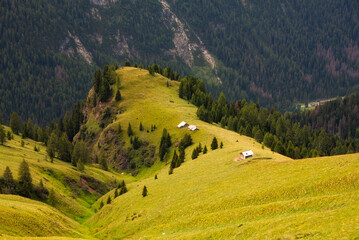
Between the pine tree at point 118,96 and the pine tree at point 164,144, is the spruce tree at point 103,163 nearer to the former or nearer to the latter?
the pine tree at point 164,144

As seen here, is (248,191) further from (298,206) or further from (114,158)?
(114,158)

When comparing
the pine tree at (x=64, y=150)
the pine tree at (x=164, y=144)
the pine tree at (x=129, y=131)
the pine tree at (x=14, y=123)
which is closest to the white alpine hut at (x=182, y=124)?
the pine tree at (x=164, y=144)

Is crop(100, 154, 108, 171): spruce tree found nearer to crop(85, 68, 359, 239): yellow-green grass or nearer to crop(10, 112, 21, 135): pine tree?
crop(10, 112, 21, 135): pine tree

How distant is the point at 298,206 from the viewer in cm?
4316

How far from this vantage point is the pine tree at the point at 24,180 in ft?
281

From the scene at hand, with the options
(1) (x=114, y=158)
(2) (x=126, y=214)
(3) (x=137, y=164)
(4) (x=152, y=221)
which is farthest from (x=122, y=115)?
(4) (x=152, y=221)

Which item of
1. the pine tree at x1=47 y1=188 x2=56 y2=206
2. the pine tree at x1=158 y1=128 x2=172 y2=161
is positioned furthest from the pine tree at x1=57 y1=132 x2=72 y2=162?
the pine tree at x1=47 y1=188 x2=56 y2=206

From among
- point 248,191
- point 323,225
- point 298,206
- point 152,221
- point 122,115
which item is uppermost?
point 323,225

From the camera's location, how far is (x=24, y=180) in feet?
283

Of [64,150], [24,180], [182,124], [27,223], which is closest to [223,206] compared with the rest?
[27,223]

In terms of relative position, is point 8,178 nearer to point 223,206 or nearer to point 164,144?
point 223,206

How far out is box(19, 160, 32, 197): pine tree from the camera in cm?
8556

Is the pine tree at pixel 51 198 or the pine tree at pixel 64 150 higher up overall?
the pine tree at pixel 51 198

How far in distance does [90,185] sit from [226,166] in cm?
5939
